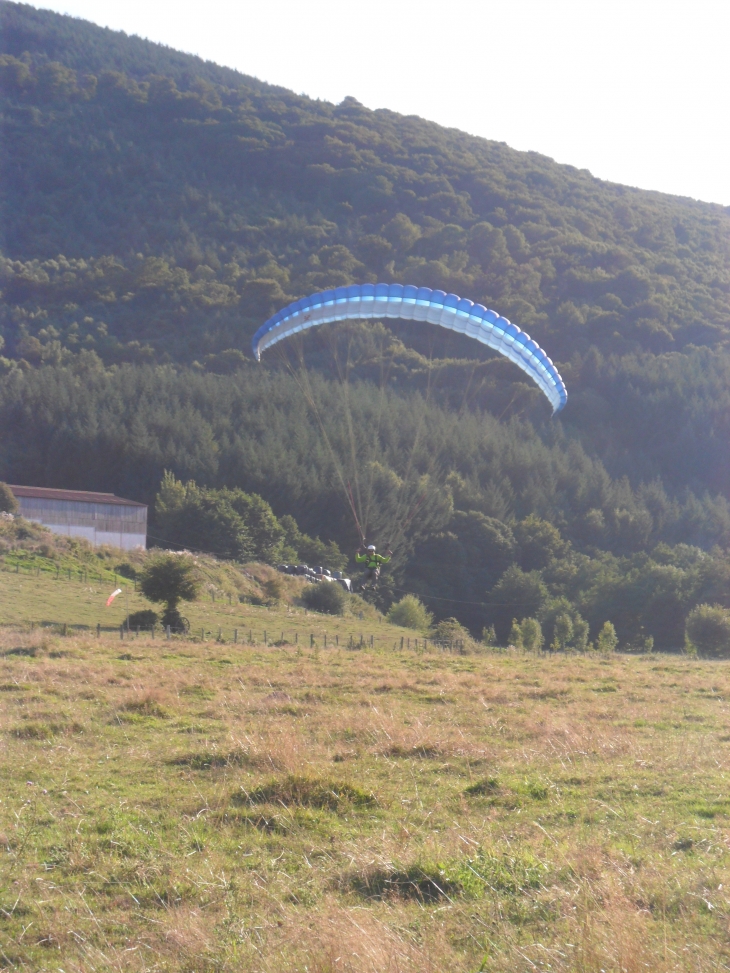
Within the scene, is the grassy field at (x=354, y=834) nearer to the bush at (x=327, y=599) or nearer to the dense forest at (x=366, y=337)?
the dense forest at (x=366, y=337)

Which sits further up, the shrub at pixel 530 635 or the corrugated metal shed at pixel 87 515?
the corrugated metal shed at pixel 87 515

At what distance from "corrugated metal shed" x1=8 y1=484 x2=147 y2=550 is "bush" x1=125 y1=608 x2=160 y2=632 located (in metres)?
18.2

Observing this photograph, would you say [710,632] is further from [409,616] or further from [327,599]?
[327,599]

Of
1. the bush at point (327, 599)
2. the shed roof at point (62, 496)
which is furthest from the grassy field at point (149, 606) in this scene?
the shed roof at point (62, 496)

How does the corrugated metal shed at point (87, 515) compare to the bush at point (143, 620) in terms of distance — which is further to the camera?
the corrugated metal shed at point (87, 515)

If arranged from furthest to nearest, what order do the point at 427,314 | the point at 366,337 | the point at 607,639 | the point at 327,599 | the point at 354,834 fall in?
the point at 366,337 < the point at 607,639 < the point at 327,599 < the point at 427,314 < the point at 354,834

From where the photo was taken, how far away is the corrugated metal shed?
42094 mm

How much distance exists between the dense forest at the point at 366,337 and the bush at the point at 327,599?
4834 millimetres

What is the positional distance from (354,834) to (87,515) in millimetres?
39529

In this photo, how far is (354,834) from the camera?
5.84 meters

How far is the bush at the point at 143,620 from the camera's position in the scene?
23797 mm

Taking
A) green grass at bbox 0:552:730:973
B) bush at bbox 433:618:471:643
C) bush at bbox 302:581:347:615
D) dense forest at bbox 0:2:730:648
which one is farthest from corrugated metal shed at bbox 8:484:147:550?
green grass at bbox 0:552:730:973

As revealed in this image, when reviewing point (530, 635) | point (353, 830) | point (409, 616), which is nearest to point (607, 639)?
point (530, 635)

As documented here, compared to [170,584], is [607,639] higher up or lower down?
lower down
